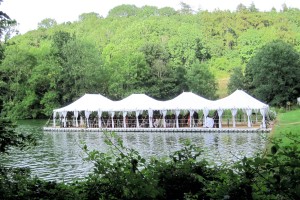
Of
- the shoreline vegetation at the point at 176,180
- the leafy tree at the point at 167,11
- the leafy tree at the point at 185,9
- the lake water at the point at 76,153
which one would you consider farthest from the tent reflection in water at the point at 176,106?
the leafy tree at the point at 185,9

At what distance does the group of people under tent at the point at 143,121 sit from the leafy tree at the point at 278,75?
47.3ft

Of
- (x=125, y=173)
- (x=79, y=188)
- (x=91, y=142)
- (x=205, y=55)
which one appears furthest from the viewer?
(x=205, y=55)

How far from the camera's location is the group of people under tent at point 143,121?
112ft

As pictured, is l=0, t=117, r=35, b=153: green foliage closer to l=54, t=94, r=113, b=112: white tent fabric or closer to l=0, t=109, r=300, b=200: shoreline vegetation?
l=0, t=109, r=300, b=200: shoreline vegetation

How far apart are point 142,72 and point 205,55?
27316 millimetres

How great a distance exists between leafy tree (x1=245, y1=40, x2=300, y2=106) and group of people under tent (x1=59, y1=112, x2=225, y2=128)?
14424mm

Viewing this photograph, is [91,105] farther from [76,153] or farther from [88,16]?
[88,16]

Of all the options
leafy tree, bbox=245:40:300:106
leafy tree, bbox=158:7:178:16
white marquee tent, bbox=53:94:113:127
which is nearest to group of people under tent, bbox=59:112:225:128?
white marquee tent, bbox=53:94:113:127

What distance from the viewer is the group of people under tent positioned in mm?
34094

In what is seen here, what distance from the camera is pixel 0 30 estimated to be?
5258 millimetres

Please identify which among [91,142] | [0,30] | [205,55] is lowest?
[91,142]

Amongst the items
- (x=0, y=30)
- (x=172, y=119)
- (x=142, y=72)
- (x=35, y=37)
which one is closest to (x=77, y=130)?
(x=172, y=119)

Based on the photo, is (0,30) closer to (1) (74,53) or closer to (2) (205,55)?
(1) (74,53)

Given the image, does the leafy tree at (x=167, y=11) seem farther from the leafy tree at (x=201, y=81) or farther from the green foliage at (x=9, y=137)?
the green foliage at (x=9, y=137)
